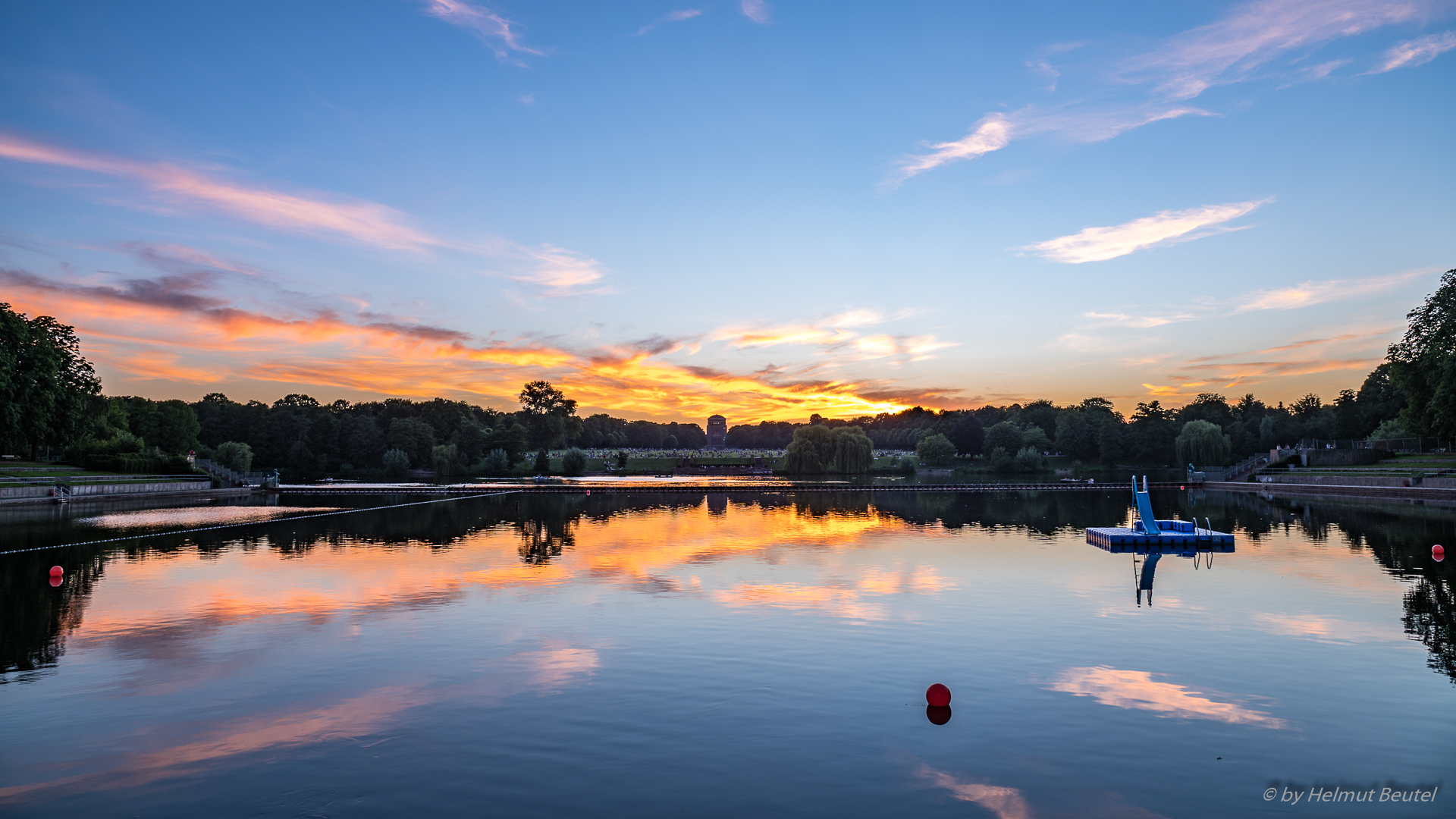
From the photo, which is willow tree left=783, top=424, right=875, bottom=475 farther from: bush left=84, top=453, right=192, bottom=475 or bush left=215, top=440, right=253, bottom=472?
bush left=215, top=440, right=253, bottom=472

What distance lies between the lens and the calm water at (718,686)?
385 inches

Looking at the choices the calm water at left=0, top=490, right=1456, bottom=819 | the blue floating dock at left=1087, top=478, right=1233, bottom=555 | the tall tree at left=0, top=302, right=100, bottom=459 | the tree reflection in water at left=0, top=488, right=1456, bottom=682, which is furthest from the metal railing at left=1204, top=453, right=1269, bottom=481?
the tall tree at left=0, top=302, right=100, bottom=459

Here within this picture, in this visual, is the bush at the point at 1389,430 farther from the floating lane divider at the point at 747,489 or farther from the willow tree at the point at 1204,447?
the floating lane divider at the point at 747,489

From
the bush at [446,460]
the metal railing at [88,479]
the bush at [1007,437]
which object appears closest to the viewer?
the metal railing at [88,479]

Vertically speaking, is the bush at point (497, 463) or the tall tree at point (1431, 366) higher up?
the tall tree at point (1431, 366)

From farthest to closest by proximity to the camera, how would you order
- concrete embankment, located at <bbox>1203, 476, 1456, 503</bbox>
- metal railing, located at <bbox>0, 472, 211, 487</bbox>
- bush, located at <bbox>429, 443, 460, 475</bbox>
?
1. bush, located at <bbox>429, 443, 460, 475</bbox>
2. metal railing, located at <bbox>0, 472, 211, 487</bbox>
3. concrete embankment, located at <bbox>1203, 476, 1456, 503</bbox>

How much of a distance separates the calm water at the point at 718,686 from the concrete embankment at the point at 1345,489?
34675mm

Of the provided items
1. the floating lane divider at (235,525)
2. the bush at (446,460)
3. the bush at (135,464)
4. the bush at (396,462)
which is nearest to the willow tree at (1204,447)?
the floating lane divider at (235,525)

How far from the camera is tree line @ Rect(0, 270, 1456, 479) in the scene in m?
66.0

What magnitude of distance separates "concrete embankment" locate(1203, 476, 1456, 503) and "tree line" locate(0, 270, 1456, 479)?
6.00 metres

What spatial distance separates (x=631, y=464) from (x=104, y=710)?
145 meters

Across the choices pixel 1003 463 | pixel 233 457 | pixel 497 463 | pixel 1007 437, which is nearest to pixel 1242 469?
pixel 1003 463

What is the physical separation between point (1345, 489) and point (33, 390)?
107702 millimetres

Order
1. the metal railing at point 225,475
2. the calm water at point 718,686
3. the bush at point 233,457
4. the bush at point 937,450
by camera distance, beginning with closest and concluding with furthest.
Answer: the calm water at point 718,686
the metal railing at point 225,475
the bush at point 233,457
the bush at point 937,450
